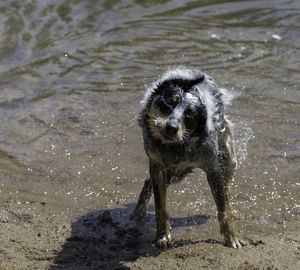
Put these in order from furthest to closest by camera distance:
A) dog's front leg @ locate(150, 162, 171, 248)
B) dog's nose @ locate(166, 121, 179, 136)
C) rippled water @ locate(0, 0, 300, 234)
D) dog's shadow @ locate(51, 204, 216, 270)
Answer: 1. rippled water @ locate(0, 0, 300, 234)
2. dog's front leg @ locate(150, 162, 171, 248)
3. dog's shadow @ locate(51, 204, 216, 270)
4. dog's nose @ locate(166, 121, 179, 136)

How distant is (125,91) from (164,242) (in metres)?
4.15

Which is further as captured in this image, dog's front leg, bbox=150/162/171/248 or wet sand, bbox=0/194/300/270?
dog's front leg, bbox=150/162/171/248

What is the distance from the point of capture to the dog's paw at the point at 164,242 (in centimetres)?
497

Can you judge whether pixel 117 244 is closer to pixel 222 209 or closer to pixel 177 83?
pixel 222 209

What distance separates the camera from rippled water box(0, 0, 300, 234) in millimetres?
6207

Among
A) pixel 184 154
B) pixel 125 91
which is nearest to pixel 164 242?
pixel 184 154

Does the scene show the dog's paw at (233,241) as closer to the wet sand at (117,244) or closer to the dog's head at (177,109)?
the wet sand at (117,244)

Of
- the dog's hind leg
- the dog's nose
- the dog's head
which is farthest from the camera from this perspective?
the dog's hind leg

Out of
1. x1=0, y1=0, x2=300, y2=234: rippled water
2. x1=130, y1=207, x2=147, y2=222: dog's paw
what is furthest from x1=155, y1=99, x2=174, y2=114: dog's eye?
x1=0, y1=0, x2=300, y2=234: rippled water

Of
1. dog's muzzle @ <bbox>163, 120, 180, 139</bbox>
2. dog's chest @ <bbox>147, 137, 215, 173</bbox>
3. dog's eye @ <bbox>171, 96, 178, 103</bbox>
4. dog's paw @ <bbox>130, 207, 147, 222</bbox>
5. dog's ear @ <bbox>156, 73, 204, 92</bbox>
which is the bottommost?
dog's paw @ <bbox>130, 207, 147, 222</bbox>

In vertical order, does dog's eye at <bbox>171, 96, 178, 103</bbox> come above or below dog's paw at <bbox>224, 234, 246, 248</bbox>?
above

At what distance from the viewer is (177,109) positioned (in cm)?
437

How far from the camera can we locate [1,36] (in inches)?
419

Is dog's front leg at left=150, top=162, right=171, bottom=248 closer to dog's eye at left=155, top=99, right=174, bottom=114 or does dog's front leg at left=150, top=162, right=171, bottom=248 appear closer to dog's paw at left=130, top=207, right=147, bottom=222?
dog's paw at left=130, top=207, right=147, bottom=222
